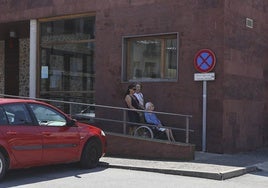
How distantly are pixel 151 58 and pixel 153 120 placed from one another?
7.54ft

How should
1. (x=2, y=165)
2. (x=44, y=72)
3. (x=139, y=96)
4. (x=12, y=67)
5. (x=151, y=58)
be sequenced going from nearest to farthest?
(x=2, y=165) < (x=139, y=96) < (x=151, y=58) < (x=44, y=72) < (x=12, y=67)

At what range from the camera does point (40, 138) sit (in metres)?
9.68

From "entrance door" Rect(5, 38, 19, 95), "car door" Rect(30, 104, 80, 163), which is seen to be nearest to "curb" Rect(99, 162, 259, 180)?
"car door" Rect(30, 104, 80, 163)

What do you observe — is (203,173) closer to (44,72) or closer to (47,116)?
(47,116)

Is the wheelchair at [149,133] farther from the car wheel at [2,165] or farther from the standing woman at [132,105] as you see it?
the car wheel at [2,165]

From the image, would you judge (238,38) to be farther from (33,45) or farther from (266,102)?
(33,45)

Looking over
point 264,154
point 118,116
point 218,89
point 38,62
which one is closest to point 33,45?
point 38,62

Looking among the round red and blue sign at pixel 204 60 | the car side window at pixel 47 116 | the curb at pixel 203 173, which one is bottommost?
the curb at pixel 203 173

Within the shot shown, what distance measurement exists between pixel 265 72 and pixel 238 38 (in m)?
2.32

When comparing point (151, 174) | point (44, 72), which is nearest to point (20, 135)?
point (151, 174)

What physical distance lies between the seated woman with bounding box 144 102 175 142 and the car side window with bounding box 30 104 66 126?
10.2 ft

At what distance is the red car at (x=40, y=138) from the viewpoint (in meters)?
9.18

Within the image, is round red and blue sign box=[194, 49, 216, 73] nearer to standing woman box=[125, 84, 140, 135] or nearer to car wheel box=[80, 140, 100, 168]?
standing woman box=[125, 84, 140, 135]

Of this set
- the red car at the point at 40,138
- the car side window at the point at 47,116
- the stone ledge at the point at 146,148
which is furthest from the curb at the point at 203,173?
the car side window at the point at 47,116
